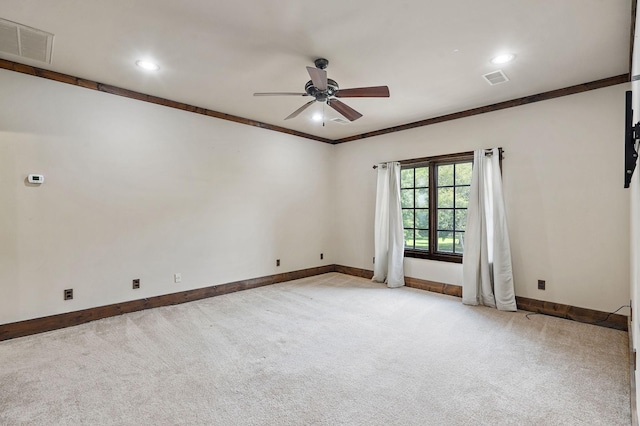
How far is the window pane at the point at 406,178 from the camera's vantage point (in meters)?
5.23

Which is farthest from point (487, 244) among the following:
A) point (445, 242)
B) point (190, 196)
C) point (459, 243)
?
point (190, 196)

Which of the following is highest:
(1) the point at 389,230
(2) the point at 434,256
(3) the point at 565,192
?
(3) the point at 565,192

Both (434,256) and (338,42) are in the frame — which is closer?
(338,42)

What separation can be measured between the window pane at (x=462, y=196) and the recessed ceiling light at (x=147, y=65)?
4.24 m

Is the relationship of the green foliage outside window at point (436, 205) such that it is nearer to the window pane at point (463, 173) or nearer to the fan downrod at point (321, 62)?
the window pane at point (463, 173)

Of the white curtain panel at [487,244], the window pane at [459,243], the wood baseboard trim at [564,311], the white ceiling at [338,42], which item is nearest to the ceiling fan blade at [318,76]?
the white ceiling at [338,42]

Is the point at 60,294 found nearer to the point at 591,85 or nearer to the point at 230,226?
the point at 230,226

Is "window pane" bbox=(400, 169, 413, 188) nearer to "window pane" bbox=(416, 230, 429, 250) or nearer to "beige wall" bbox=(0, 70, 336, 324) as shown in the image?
"window pane" bbox=(416, 230, 429, 250)

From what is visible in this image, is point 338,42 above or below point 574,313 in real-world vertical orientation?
above

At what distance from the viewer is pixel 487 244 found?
4137 millimetres

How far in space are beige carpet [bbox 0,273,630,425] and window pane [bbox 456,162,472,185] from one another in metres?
1.87

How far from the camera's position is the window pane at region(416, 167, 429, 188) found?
502cm

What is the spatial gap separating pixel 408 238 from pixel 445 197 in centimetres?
94

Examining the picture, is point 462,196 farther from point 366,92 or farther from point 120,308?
point 120,308
